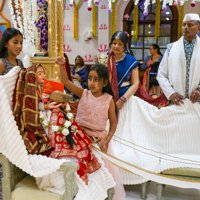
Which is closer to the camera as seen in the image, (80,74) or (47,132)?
(47,132)

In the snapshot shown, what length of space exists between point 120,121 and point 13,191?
145 cm

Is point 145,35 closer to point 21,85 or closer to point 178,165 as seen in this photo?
point 178,165

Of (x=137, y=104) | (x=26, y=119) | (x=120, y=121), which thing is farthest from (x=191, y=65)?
(x=26, y=119)

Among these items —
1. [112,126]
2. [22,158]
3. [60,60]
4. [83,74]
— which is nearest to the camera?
[22,158]

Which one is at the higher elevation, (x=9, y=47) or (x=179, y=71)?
(x=9, y=47)

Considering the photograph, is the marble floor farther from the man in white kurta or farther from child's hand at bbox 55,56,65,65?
child's hand at bbox 55,56,65,65

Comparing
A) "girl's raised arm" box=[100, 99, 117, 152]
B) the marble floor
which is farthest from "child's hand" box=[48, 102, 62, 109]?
the marble floor

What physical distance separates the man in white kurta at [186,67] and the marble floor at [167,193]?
3.21 ft

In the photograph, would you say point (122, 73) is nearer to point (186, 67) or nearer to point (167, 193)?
point (186, 67)

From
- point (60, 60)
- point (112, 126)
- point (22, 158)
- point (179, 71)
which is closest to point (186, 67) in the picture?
point (179, 71)

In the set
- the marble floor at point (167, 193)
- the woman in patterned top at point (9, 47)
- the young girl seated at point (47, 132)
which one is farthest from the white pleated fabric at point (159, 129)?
the woman in patterned top at point (9, 47)

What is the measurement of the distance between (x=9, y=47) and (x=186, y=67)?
1.87 meters

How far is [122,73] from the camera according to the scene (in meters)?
2.70

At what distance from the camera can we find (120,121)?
280 centimetres
